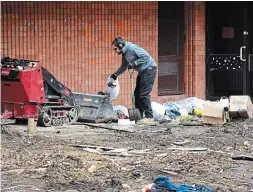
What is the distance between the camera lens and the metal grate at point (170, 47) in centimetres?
1781

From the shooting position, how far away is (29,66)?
13.5 m

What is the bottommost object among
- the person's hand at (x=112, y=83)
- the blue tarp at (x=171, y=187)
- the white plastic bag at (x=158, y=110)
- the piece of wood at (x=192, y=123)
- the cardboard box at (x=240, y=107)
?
the blue tarp at (x=171, y=187)

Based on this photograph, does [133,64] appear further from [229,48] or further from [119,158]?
[119,158]

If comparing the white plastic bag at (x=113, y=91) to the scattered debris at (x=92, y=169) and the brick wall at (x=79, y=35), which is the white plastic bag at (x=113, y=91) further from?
the scattered debris at (x=92, y=169)

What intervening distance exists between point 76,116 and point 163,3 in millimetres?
4657

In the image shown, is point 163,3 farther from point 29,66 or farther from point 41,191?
point 41,191

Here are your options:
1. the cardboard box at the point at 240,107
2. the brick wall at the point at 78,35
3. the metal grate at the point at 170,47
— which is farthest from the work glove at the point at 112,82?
the metal grate at the point at 170,47

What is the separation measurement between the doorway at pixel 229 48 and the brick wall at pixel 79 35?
68.2 inches

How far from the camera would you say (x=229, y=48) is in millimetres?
18906

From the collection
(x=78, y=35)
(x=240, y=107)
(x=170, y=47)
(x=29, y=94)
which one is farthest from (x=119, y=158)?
(x=170, y=47)

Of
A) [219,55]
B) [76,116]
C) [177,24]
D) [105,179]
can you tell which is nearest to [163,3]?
[177,24]

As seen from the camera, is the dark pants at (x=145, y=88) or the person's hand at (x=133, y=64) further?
the dark pants at (x=145, y=88)

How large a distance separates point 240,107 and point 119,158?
4356 millimetres

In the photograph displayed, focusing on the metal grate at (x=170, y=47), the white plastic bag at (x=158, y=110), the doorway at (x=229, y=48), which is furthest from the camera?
the doorway at (x=229, y=48)
